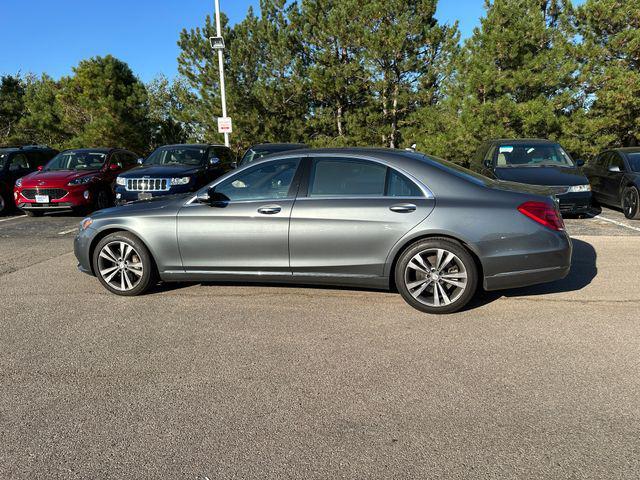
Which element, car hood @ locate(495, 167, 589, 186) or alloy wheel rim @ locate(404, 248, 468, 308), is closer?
alloy wheel rim @ locate(404, 248, 468, 308)

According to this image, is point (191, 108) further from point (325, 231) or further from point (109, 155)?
point (325, 231)

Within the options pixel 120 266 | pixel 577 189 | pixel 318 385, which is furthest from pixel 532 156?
pixel 318 385

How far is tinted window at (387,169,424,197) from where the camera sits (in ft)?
15.5

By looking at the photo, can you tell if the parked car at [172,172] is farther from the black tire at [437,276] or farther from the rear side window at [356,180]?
the black tire at [437,276]

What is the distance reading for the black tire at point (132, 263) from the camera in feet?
17.2

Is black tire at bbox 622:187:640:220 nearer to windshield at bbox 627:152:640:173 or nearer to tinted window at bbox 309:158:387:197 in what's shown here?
windshield at bbox 627:152:640:173

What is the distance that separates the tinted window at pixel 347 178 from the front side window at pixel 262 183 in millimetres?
258

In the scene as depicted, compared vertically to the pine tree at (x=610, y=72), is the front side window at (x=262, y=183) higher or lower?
lower

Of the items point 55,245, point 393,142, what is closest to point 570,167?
point 55,245

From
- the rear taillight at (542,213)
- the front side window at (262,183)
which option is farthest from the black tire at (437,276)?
the front side window at (262,183)

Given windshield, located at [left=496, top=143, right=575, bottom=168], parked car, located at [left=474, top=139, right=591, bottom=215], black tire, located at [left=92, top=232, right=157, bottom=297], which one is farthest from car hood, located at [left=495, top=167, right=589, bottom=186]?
black tire, located at [left=92, top=232, right=157, bottom=297]

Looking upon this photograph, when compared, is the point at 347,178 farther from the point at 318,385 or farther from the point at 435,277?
the point at 318,385

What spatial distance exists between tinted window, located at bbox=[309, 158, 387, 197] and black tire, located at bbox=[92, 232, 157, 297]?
6.16 ft

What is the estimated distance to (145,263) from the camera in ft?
17.2
